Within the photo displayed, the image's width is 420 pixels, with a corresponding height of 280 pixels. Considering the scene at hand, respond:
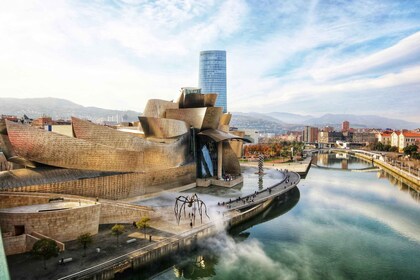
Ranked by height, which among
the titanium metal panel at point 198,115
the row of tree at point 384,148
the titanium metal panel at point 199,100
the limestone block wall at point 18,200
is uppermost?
the titanium metal panel at point 199,100

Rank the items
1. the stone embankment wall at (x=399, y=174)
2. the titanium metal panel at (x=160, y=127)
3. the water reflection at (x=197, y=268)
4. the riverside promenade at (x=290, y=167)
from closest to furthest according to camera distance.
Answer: the water reflection at (x=197, y=268), the titanium metal panel at (x=160, y=127), the stone embankment wall at (x=399, y=174), the riverside promenade at (x=290, y=167)

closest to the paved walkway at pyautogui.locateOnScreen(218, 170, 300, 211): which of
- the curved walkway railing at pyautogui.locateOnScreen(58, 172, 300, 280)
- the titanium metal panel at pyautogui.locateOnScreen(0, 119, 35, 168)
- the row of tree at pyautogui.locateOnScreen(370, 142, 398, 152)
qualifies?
the curved walkway railing at pyautogui.locateOnScreen(58, 172, 300, 280)

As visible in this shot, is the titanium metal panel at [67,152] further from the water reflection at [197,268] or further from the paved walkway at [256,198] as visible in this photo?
the water reflection at [197,268]

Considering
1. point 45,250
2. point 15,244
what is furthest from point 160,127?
point 45,250

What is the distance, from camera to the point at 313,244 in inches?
894

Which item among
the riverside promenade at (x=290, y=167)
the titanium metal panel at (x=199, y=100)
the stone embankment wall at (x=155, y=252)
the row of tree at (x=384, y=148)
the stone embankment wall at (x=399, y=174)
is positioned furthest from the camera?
the row of tree at (x=384, y=148)

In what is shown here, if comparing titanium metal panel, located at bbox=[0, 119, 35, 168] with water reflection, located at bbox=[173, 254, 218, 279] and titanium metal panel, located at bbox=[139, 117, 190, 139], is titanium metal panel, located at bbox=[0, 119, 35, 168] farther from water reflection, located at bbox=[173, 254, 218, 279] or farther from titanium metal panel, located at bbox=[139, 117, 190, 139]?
water reflection, located at bbox=[173, 254, 218, 279]

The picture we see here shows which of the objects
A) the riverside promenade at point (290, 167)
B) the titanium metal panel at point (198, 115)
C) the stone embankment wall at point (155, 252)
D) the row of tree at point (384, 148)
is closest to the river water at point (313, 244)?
the stone embankment wall at point (155, 252)

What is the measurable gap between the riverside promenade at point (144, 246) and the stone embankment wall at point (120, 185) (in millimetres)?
4122

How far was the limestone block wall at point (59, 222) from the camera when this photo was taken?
18.4 metres

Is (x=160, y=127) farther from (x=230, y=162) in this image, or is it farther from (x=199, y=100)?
(x=230, y=162)

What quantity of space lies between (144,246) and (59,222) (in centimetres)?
A: 574

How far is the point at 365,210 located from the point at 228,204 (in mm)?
Result: 15765

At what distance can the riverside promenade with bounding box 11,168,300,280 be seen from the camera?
15.7m
